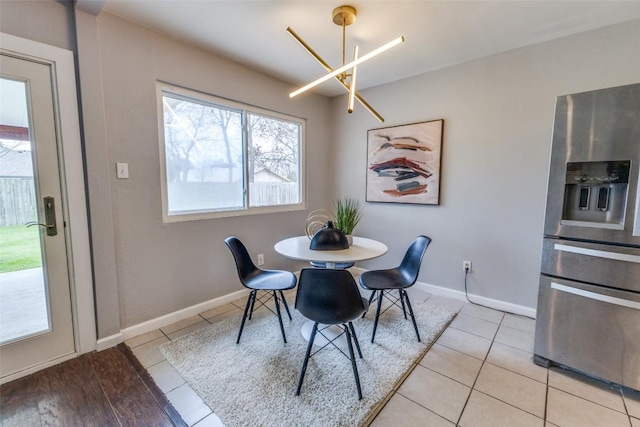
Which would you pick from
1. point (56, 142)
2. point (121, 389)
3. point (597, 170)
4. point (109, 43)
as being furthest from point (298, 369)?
point (109, 43)

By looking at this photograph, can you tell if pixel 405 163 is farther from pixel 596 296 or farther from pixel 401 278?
pixel 596 296

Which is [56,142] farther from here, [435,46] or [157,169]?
[435,46]

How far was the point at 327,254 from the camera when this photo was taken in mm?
2025

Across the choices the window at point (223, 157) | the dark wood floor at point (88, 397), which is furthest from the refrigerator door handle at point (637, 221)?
the window at point (223, 157)

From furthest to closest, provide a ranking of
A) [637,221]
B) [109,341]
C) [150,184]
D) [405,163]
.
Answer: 1. [405,163]
2. [150,184]
3. [109,341]
4. [637,221]

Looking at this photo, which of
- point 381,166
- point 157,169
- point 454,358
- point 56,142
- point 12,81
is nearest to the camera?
point 12,81

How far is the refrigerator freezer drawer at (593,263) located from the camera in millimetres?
1529

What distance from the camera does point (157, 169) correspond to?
226 centimetres

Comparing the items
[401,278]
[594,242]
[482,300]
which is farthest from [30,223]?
[482,300]

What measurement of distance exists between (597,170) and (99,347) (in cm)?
359

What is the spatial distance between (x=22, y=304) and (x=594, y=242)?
140 inches

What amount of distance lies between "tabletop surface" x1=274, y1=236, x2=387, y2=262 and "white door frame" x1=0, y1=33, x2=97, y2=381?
135 cm

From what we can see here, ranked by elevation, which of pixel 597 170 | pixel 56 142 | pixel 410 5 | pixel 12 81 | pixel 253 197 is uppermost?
pixel 410 5

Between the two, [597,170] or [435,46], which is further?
[435,46]
